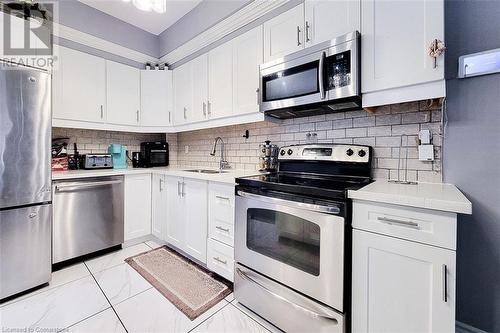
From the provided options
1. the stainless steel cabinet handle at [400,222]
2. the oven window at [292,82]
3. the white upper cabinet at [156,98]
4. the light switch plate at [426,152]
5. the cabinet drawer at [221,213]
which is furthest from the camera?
the white upper cabinet at [156,98]

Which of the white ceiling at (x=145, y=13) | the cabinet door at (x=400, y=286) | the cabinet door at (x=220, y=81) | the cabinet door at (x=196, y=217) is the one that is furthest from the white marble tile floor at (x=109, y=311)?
the white ceiling at (x=145, y=13)

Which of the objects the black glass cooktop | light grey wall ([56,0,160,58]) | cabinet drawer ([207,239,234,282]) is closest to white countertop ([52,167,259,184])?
the black glass cooktop

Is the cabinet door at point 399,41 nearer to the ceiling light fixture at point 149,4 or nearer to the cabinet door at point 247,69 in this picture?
the cabinet door at point 247,69

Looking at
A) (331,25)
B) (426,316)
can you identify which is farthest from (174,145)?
(426,316)

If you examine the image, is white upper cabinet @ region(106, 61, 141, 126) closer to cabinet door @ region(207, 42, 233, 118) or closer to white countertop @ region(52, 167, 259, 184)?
white countertop @ region(52, 167, 259, 184)

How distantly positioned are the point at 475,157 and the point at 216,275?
6.79ft

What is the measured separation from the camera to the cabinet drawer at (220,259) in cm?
177

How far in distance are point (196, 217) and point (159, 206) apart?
0.78 m

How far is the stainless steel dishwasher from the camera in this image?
2.08 m

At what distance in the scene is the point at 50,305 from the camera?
5.28 ft

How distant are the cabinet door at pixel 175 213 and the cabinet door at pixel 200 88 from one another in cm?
79

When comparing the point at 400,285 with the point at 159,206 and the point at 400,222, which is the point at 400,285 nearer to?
the point at 400,222

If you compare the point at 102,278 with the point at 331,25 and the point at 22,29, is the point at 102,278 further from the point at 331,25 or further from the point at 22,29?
the point at 331,25

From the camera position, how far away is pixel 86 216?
2254mm
